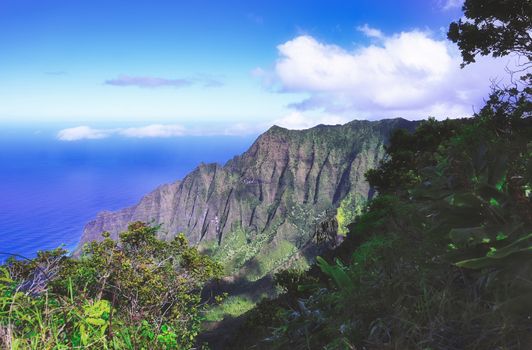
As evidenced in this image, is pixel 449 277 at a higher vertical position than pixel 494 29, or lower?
lower

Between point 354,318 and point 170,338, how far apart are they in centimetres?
188

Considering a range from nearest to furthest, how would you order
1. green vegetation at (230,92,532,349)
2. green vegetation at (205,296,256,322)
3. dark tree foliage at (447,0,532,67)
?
green vegetation at (230,92,532,349) → dark tree foliage at (447,0,532,67) → green vegetation at (205,296,256,322)

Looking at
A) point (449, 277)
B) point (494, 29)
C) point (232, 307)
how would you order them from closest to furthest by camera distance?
point (449, 277) < point (494, 29) < point (232, 307)

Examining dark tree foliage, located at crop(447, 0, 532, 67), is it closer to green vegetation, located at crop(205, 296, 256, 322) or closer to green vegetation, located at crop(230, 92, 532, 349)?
green vegetation, located at crop(230, 92, 532, 349)

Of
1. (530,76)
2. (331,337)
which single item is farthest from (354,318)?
(530,76)

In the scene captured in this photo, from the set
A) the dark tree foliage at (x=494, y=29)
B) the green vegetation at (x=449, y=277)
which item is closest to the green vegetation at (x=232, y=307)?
the dark tree foliage at (x=494, y=29)

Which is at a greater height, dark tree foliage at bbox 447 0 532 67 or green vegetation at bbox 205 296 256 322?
dark tree foliage at bbox 447 0 532 67

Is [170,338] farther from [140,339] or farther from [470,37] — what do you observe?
[470,37]

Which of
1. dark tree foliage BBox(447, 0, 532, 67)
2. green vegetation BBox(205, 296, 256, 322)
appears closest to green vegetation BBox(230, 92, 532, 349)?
dark tree foliage BBox(447, 0, 532, 67)

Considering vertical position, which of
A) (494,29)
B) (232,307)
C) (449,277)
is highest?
(494,29)

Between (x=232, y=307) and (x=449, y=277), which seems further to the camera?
(x=232, y=307)

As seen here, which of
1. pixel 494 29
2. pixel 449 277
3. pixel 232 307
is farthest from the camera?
pixel 232 307

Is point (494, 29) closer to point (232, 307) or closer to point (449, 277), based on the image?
point (449, 277)

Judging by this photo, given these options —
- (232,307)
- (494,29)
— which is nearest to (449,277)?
(494,29)
